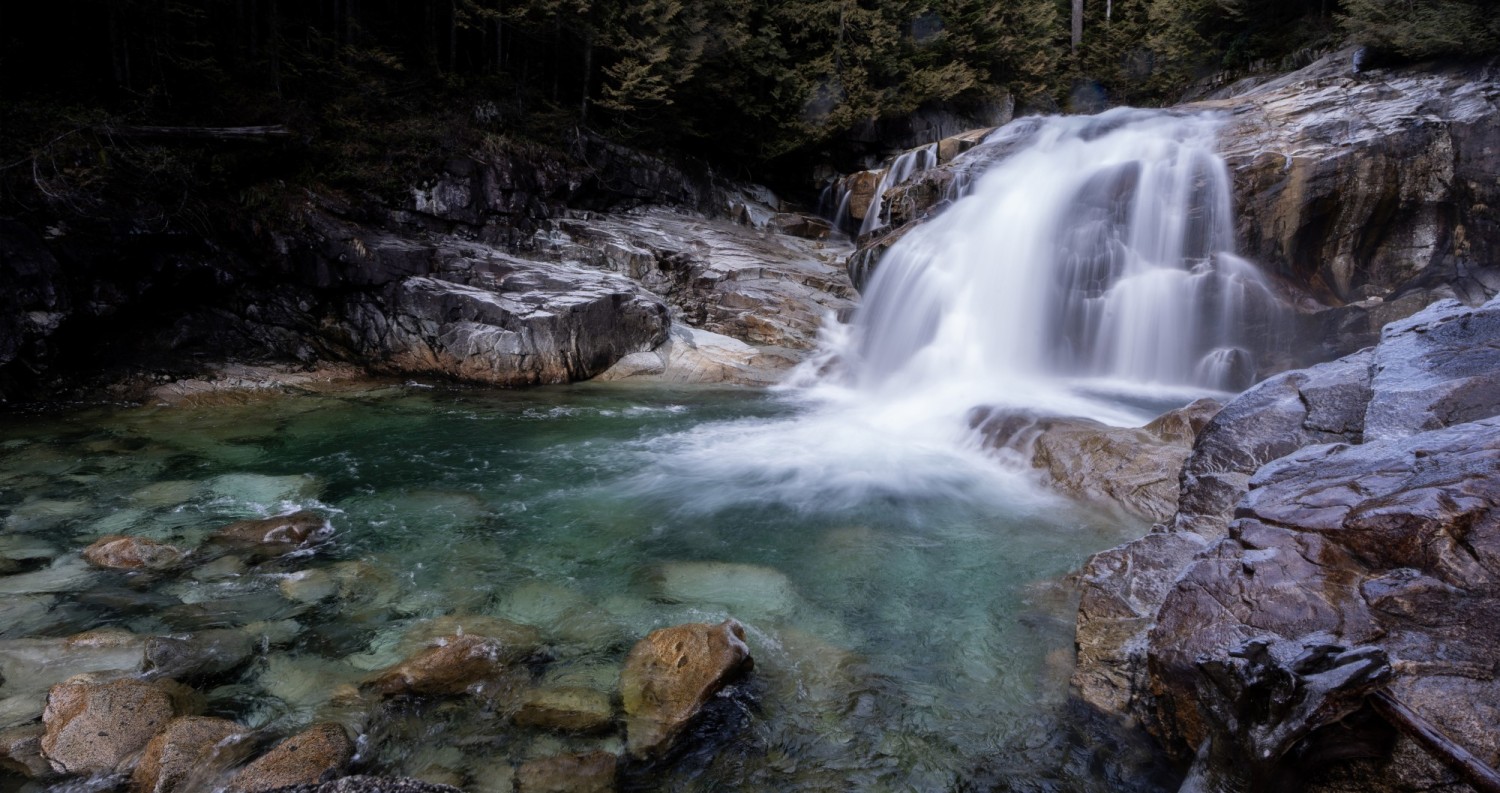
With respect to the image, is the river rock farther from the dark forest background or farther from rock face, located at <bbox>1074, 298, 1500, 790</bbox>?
the dark forest background

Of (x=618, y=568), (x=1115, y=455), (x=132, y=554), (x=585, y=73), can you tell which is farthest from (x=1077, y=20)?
(x=132, y=554)

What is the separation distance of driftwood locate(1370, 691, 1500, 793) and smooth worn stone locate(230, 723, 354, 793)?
4015 millimetres

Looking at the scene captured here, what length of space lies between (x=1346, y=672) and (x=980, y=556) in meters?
3.39

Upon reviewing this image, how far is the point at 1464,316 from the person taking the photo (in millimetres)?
4914

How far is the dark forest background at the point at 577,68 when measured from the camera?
10.8 metres

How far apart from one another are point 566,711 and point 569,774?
1.40ft

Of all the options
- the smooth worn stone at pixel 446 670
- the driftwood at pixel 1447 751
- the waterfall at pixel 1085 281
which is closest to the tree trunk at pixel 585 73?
the waterfall at pixel 1085 281

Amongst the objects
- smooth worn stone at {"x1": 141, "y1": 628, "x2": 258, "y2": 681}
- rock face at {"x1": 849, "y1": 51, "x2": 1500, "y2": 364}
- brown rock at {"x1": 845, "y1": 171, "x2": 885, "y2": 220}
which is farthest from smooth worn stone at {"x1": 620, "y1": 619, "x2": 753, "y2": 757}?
brown rock at {"x1": 845, "y1": 171, "x2": 885, "y2": 220}

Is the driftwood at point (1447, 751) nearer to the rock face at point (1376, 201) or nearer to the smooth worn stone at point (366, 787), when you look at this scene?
the smooth worn stone at point (366, 787)

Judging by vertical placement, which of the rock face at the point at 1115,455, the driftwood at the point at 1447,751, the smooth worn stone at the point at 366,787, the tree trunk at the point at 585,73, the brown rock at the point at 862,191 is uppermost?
the tree trunk at the point at 585,73

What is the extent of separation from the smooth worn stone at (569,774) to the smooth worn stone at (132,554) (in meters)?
3.70

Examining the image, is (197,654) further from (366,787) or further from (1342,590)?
(1342,590)

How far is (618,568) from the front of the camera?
17.8 feet

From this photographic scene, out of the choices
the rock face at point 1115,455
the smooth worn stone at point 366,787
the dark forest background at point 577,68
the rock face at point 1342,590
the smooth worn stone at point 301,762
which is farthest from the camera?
the dark forest background at point 577,68
